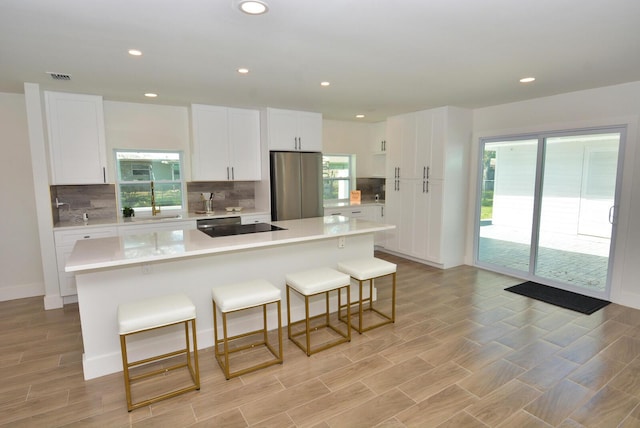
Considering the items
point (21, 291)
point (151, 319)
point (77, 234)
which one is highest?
point (77, 234)

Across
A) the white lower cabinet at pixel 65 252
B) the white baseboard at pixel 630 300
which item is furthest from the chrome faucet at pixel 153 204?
the white baseboard at pixel 630 300

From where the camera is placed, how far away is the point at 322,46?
264 centimetres

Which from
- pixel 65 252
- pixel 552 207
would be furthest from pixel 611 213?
pixel 65 252

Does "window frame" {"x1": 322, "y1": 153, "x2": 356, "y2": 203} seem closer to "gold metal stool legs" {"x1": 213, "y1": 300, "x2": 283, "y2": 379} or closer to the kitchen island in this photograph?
the kitchen island

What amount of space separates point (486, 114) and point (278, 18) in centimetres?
407

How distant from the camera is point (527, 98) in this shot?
4496mm

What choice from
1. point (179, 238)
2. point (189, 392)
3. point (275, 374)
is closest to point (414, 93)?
point (179, 238)

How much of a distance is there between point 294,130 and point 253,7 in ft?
10.7

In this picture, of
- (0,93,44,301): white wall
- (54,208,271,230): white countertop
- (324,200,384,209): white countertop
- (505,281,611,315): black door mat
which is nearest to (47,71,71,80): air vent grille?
(0,93,44,301): white wall

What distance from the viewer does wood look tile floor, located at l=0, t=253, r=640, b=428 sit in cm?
217

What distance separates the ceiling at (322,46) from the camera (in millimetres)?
2051

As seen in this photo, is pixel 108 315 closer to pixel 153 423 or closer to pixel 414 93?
pixel 153 423

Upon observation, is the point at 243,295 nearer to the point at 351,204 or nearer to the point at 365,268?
the point at 365,268

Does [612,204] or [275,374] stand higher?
[612,204]
